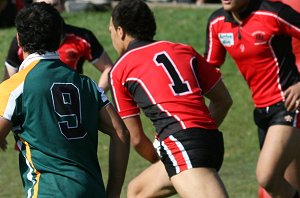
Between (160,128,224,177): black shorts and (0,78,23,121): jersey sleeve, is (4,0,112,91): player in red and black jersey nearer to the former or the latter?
(160,128,224,177): black shorts

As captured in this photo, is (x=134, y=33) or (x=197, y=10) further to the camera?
(x=197, y=10)

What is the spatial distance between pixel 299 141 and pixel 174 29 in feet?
33.8

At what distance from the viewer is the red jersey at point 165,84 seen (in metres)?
6.24

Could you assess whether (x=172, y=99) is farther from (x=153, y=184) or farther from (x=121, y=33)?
(x=153, y=184)

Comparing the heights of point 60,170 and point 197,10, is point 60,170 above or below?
above

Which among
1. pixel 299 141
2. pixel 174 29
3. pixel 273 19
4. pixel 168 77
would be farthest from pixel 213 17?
pixel 174 29

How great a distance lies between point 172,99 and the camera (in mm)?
6246

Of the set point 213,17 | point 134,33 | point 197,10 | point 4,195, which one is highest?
point 134,33

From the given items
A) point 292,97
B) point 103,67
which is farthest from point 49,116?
point 103,67

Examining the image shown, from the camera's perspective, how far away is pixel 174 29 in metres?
17.8

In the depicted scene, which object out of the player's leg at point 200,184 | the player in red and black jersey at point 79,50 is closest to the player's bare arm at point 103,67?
the player in red and black jersey at point 79,50

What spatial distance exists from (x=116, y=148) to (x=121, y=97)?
864 mm

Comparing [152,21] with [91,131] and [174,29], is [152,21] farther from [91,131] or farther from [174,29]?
[174,29]

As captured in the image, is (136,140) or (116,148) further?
(136,140)
